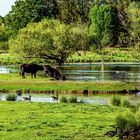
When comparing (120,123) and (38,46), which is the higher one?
(38,46)

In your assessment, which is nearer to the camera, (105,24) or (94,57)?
(94,57)

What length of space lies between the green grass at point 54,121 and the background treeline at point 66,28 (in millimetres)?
36189

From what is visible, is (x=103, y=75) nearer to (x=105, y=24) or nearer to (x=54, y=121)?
(x=54, y=121)

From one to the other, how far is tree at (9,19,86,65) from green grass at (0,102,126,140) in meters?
35.4

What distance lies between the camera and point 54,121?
24.0 meters

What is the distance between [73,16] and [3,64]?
5046cm

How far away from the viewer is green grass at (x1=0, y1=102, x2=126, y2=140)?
2080cm

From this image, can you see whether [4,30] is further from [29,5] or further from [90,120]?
[90,120]

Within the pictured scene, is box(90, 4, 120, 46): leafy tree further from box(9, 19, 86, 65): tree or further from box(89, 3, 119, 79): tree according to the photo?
box(9, 19, 86, 65): tree

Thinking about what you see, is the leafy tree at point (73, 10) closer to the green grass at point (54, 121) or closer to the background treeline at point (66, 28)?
the background treeline at point (66, 28)

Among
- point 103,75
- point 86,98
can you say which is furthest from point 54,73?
point 86,98

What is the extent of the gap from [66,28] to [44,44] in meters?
6.73

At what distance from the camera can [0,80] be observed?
49469mm

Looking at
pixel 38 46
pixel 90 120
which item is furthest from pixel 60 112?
pixel 38 46
